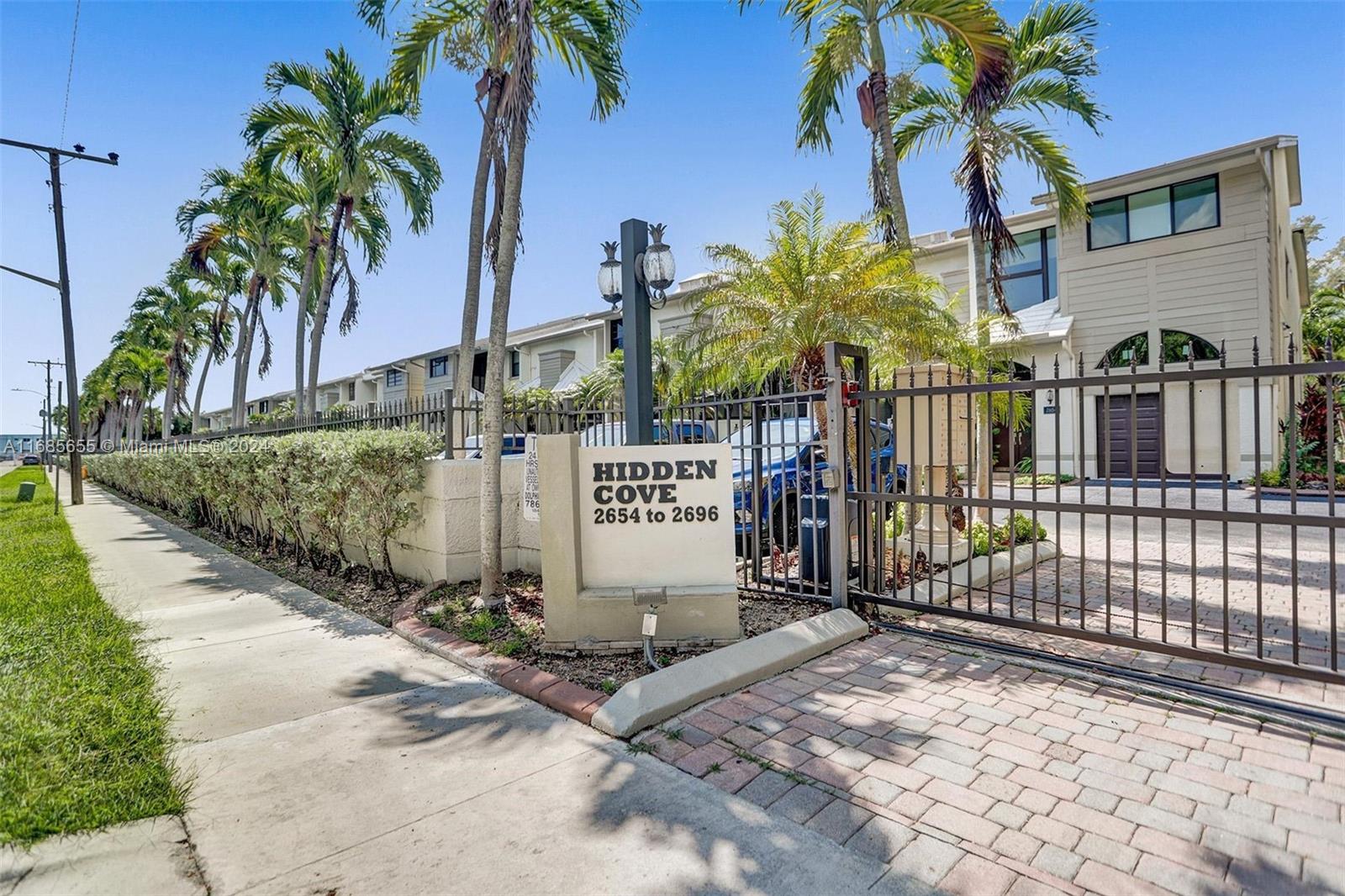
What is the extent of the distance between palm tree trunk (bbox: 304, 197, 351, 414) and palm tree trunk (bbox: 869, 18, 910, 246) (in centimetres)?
1119

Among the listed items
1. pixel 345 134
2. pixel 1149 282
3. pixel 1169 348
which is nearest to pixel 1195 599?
pixel 345 134

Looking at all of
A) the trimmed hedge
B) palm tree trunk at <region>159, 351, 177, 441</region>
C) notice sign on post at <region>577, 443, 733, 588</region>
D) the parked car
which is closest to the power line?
the trimmed hedge

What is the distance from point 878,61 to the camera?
940 centimetres

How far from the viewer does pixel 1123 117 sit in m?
10.6

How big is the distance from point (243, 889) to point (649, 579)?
3.04 m

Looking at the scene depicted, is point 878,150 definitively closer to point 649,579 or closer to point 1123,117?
point 1123,117

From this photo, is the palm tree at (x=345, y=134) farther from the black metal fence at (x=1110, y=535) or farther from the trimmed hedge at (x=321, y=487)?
the black metal fence at (x=1110, y=535)

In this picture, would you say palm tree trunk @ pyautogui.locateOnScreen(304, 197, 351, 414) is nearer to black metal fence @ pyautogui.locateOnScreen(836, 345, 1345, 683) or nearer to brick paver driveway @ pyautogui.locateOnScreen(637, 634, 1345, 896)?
black metal fence @ pyautogui.locateOnScreen(836, 345, 1345, 683)

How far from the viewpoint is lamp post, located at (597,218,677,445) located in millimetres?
6086

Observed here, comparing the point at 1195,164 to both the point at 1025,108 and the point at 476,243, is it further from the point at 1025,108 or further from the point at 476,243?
the point at 476,243

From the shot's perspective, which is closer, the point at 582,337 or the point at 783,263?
the point at 783,263

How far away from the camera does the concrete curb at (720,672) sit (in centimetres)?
376

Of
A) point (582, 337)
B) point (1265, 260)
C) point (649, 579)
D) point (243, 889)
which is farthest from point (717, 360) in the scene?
point (582, 337)

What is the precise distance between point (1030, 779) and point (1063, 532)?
8.40 meters
